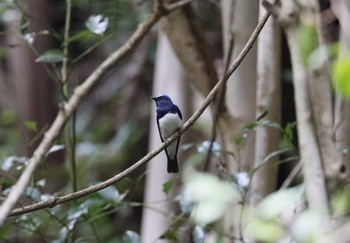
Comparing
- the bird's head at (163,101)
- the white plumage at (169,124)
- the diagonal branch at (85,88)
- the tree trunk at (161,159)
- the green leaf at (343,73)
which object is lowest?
the tree trunk at (161,159)

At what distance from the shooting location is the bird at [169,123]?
2.57m

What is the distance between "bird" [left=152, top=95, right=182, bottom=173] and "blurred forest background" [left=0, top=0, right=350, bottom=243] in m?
0.10

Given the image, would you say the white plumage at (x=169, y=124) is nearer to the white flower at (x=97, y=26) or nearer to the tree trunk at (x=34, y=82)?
the white flower at (x=97, y=26)

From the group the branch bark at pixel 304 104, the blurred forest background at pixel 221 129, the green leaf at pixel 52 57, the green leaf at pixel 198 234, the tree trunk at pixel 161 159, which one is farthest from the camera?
the tree trunk at pixel 161 159

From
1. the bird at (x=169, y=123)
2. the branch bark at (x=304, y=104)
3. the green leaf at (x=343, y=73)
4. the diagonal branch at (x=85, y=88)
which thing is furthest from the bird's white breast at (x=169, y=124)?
the green leaf at (x=343, y=73)

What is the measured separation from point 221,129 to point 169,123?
Answer: 39cm

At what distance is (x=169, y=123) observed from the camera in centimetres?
257

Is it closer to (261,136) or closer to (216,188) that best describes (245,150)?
(261,136)

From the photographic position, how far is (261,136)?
268cm

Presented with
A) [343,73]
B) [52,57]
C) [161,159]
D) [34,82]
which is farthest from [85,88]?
[34,82]

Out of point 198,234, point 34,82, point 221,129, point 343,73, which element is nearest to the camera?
point 343,73

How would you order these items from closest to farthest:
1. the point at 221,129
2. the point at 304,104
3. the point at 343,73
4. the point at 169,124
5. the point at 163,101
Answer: the point at 343,73 < the point at 304,104 < the point at 169,124 < the point at 163,101 < the point at 221,129

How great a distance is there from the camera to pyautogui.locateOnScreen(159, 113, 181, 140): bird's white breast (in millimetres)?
2562

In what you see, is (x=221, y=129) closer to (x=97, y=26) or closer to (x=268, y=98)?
(x=268, y=98)
